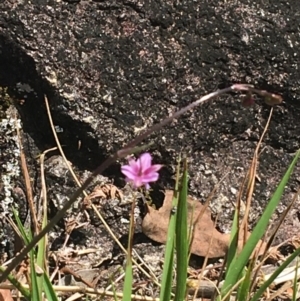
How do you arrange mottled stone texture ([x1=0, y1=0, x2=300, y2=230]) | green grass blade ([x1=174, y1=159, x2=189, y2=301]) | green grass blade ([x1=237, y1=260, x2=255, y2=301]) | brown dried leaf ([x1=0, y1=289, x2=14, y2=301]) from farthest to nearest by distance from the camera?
mottled stone texture ([x1=0, y1=0, x2=300, y2=230]) < brown dried leaf ([x1=0, y1=289, x2=14, y2=301]) < green grass blade ([x1=237, y1=260, x2=255, y2=301]) < green grass blade ([x1=174, y1=159, x2=189, y2=301])

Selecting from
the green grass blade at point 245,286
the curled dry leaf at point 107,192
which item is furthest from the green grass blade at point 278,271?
the curled dry leaf at point 107,192

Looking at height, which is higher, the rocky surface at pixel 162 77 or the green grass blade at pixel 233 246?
the rocky surface at pixel 162 77

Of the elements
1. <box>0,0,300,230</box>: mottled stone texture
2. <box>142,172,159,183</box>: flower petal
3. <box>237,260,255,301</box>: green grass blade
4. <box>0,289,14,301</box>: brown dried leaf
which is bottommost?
<box>0,289,14,301</box>: brown dried leaf

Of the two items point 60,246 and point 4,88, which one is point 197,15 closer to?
point 4,88

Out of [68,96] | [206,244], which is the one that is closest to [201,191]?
[206,244]

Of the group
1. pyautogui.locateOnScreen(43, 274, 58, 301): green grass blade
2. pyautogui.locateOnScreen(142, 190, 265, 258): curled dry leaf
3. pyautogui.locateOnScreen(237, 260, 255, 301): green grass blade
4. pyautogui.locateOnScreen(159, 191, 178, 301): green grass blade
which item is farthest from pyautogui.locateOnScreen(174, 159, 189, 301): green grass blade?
pyautogui.locateOnScreen(142, 190, 265, 258): curled dry leaf

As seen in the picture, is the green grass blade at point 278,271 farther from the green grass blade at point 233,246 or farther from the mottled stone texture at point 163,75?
the mottled stone texture at point 163,75

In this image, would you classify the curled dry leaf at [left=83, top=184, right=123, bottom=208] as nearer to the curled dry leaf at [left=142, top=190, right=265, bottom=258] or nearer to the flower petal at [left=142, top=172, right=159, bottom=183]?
the curled dry leaf at [left=142, top=190, right=265, bottom=258]
